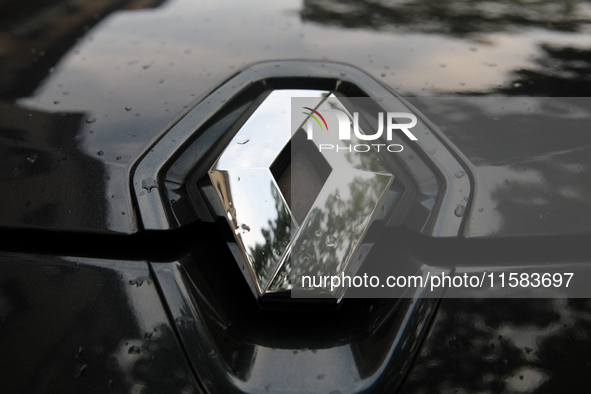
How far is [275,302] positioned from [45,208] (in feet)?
1.57

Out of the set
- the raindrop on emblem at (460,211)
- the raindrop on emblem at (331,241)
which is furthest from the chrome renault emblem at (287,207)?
the raindrop on emblem at (460,211)

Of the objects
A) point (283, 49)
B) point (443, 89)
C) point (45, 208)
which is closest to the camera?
point (45, 208)

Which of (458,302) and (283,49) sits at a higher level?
(283,49)

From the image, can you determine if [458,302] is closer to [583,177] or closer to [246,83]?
[583,177]

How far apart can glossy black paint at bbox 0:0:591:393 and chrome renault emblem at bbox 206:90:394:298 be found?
0.08 m

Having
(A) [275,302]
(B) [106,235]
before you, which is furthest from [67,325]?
(A) [275,302]

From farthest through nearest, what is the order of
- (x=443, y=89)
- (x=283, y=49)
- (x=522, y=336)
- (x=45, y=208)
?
(x=283, y=49), (x=443, y=89), (x=45, y=208), (x=522, y=336)

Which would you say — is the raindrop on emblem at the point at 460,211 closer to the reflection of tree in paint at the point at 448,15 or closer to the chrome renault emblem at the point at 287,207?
the chrome renault emblem at the point at 287,207

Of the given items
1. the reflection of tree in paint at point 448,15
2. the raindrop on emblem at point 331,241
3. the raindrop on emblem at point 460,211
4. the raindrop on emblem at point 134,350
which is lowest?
the raindrop on emblem at point 134,350

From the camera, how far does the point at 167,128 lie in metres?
0.84

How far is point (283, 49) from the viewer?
1.00 metres

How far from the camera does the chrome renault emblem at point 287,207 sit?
71 cm

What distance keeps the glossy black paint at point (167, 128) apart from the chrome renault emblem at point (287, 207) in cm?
8

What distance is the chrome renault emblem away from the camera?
0.71m
